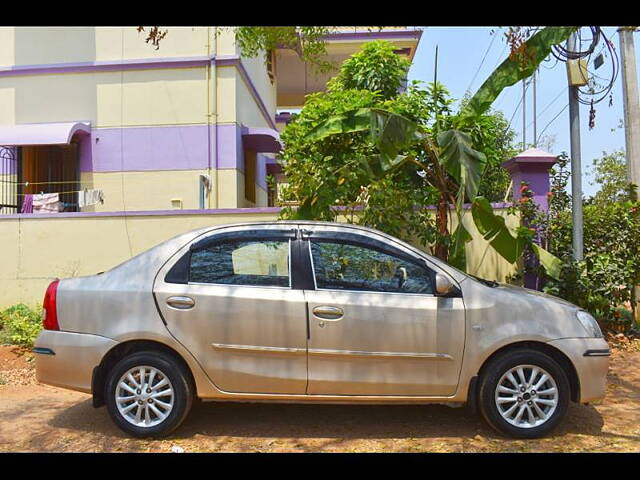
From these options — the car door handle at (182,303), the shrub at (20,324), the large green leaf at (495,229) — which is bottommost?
the shrub at (20,324)

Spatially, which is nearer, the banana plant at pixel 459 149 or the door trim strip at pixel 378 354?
the door trim strip at pixel 378 354

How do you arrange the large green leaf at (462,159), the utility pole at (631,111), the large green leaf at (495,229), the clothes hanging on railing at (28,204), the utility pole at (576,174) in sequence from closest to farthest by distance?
the large green leaf at (462,159)
the large green leaf at (495,229)
the utility pole at (576,174)
the utility pole at (631,111)
the clothes hanging on railing at (28,204)

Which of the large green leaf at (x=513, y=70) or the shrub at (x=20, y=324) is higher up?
the large green leaf at (x=513, y=70)

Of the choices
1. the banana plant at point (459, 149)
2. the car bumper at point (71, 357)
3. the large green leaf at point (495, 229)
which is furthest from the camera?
the large green leaf at point (495, 229)

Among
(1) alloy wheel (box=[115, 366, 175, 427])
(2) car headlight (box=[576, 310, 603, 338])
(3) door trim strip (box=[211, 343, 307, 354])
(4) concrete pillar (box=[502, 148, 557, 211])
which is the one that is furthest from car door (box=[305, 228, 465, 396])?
(4) concrete pillar (box=[502, 148, 557, 211])

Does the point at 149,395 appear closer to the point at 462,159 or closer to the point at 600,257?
the point at 462,159

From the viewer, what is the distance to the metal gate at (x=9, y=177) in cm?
1172

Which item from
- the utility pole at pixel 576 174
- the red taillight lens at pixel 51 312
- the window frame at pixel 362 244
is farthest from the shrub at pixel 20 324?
the utility pole at pixel 576 174

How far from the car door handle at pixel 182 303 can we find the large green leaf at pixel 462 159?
3.22 metres

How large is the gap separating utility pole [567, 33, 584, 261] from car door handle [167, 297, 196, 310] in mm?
5284

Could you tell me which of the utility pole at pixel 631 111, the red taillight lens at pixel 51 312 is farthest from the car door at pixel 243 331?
the utility pole at pixel 631 111

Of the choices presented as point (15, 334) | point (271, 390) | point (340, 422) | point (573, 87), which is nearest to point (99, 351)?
point (271, 390)

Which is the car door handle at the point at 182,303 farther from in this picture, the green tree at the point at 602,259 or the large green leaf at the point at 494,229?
the green tree at the point at 602,259

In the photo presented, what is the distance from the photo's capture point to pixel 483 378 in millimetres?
4309
